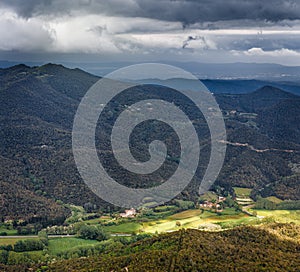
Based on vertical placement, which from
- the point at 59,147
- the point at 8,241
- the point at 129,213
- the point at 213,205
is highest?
the point at 59,147

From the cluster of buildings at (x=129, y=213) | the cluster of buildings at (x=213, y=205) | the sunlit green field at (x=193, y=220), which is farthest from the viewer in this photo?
the cluster of buildings at (x=213, y=205)

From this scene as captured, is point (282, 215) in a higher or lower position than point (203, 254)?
lower

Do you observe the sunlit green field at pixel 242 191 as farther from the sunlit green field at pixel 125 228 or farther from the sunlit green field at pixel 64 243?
the sunlit green field at pixel 64 243

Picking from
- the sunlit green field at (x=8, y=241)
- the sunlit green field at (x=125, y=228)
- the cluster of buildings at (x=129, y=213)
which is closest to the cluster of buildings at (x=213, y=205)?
the cluster of buildings at (x=129, y=213)

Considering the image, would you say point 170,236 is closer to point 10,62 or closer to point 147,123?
point 147,123

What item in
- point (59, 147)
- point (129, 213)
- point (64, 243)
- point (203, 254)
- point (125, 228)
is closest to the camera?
point (203, 254)

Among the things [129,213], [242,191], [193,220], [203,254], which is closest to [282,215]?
[193,220]

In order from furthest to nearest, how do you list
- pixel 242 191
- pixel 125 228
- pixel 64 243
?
pixel 242 191 < pixel 125 228 < pixel 64 243

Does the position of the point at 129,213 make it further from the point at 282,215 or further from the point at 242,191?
the point at 242,191

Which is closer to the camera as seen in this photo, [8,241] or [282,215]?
[8,241]
